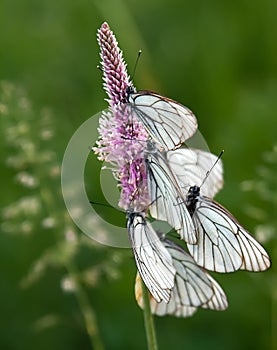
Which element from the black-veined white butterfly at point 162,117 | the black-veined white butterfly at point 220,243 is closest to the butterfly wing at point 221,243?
the black-veined white butterfly at point 220,243

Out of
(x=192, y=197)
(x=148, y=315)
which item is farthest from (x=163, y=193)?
(x=148, y=315)

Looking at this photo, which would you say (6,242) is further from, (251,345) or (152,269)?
(152,269)

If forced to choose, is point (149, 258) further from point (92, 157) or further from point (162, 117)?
point (92, 157)

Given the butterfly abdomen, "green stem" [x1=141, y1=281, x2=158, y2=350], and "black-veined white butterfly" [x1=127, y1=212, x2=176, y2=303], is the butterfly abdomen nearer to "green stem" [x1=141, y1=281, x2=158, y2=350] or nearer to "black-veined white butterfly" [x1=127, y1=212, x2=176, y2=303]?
"black-veined white butterfly" [x1=127, y1=212, x2=176, y2=303]

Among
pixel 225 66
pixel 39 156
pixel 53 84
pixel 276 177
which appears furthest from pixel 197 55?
pixel 39 156

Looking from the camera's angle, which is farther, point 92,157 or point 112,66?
point 92,157

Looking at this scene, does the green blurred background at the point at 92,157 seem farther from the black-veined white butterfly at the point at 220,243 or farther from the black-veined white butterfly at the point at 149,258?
the black-veined white butterfly at the point at 149,258
